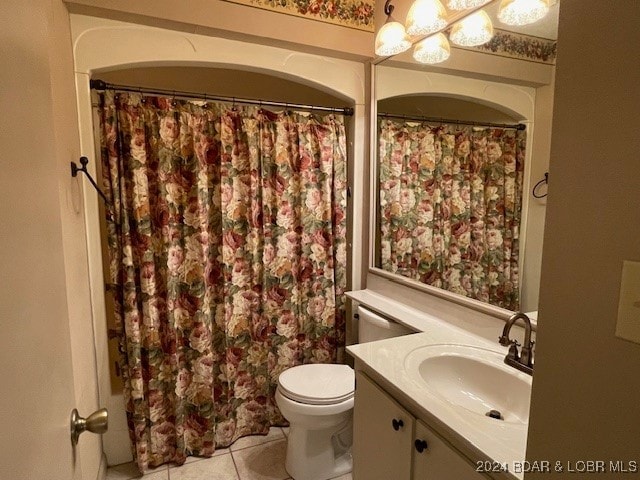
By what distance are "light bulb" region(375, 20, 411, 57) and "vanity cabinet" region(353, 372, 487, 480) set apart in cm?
160

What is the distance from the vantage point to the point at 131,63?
175 cm

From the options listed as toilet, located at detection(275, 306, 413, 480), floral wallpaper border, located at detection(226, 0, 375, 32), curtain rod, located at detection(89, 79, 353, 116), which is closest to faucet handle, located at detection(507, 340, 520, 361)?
toilet, located at detection(275, 306, 413, 480)

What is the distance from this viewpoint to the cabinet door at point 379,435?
117 centimetres

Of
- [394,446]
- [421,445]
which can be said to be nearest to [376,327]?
[394,446]

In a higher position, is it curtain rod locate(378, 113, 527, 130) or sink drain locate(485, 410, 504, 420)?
curtain rod locate(378, 113, 527, 130)

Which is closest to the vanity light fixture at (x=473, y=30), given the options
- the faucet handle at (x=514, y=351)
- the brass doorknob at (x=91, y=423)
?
the faucet handle at (x=514, y=351)

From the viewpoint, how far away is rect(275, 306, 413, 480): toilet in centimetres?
178

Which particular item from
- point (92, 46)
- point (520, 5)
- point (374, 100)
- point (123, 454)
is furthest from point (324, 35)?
point (123, 454)

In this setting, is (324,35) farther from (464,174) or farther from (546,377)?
(546,377)

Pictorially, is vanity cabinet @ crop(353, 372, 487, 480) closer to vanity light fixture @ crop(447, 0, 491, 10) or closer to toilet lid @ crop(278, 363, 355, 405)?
toilet lid @ crop(278, 363, 355, 405)

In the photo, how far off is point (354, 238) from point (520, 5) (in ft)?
4.70

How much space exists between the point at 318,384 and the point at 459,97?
5.38 feet

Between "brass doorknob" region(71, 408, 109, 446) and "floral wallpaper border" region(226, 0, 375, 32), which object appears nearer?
"brass doorknob" region(71, 408, 109, 446)

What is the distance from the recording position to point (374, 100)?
2.22 meters
